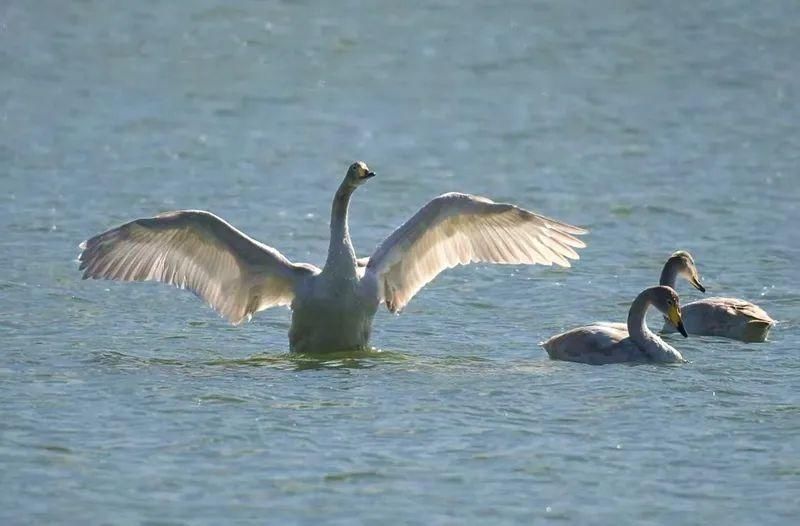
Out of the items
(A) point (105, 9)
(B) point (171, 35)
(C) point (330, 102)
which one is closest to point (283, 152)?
(C) point (330, 102)

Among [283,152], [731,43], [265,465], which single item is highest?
[731,43]

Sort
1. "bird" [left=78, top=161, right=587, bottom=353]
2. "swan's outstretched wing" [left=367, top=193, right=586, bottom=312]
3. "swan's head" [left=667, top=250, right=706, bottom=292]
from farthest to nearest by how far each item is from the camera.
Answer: "swan's head" [left=667, top=250, right=706, bottom=292] → "swan's outstretched wing" [left=367, top=193, right=586, bottom=312] → "bird" [left=78, top=161, right=587, bottom=353]

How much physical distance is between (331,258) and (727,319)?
11.1 feet

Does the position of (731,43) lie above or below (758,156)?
above

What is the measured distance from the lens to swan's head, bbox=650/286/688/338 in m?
14.4

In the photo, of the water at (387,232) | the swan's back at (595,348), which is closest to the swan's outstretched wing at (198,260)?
the water at (387,232)

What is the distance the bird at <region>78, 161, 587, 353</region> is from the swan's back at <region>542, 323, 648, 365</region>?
0.94 meters

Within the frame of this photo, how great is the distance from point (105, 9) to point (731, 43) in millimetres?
11646

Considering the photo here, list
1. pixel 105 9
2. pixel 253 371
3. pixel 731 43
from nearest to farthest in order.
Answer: pixel 253 371, pixel 731 43, pixel 105 9

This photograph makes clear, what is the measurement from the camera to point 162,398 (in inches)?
496

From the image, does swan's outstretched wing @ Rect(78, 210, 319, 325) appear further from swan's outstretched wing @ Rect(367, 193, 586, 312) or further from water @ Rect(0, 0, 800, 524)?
swan's outstretched wing @ Rect(367, 193, 586, 312)

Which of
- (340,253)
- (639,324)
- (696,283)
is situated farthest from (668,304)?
(340,253)

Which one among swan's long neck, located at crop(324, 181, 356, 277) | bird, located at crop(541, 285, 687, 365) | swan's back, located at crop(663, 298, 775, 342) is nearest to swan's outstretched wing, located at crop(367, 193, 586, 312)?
swan's long neck, located at crop(324, 181, 356, 277)

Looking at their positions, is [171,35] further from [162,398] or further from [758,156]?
[162,398]
